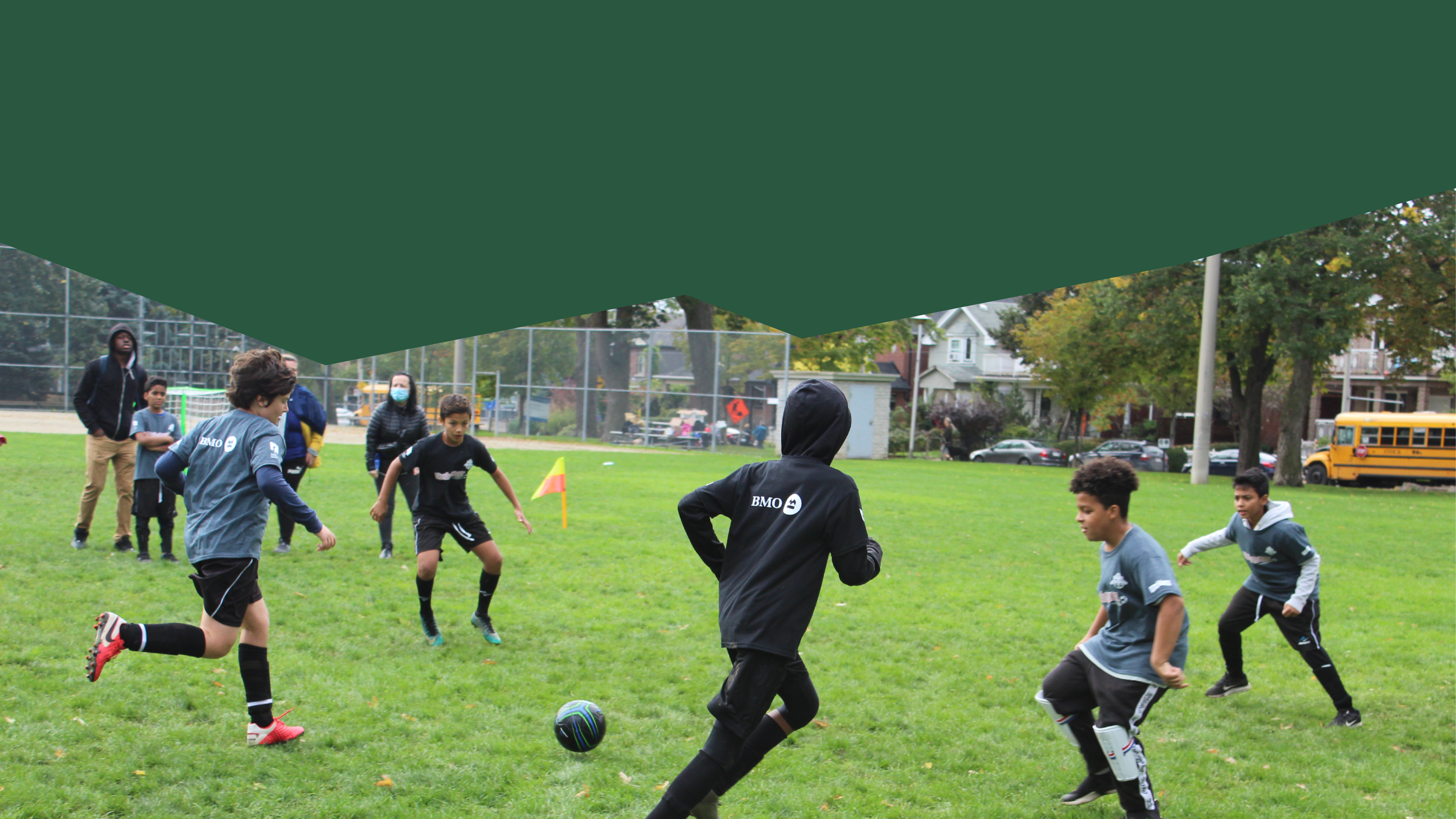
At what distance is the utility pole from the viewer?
26.9 metres

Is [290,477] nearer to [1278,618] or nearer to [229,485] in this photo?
[229,485]

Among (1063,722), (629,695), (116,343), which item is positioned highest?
(116,343)

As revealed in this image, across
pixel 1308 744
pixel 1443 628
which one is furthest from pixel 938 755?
pixel 1443 628

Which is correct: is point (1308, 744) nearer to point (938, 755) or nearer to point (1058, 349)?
point (938, 755)

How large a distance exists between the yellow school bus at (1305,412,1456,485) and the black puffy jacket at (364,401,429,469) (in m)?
31.4

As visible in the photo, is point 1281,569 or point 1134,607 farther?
point 1281,569

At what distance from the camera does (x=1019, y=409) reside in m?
50.9

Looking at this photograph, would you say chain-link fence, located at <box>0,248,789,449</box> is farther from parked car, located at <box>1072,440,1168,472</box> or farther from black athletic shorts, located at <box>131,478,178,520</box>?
black athletic shorts, located at <box>131,478,178,520</box>

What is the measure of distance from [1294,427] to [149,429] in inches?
1152

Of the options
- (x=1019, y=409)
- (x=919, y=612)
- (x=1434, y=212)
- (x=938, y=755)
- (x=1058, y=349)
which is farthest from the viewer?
(x=1019, y=409)

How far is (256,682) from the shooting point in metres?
4.96

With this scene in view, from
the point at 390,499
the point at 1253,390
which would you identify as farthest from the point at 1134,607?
the point at 1253,390

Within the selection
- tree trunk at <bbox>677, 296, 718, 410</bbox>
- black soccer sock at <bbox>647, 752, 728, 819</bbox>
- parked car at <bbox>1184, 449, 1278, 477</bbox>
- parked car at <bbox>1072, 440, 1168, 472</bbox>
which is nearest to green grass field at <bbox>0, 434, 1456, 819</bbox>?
black soccer sock at <bbox>647, 752, 728, 819</bbox>

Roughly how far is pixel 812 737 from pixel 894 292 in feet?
18.0
